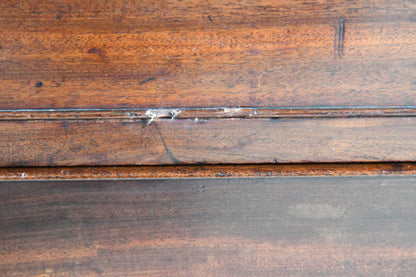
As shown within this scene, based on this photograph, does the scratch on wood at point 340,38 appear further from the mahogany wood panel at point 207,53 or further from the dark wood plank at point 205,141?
the dark wood plank at point 205,141

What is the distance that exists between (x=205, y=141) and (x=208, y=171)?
8cm

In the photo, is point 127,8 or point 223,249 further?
point 223,249

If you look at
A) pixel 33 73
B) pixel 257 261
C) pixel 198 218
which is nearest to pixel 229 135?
pixel 198 218

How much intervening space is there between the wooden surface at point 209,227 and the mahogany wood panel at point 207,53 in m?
0.24

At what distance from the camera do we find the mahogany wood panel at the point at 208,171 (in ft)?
2.21

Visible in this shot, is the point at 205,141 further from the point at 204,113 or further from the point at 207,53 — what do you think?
the point at 207,53

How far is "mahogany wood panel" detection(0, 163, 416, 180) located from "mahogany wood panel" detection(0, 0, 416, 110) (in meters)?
0.17

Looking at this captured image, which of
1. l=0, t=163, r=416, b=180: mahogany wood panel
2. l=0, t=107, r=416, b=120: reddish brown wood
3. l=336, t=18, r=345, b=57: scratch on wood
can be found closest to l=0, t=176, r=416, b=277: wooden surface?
l=0, t=163, r=416, b=180: mahogany wood panel

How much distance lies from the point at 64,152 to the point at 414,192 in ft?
3.23

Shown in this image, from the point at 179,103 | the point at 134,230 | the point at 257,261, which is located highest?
the point at 179,103

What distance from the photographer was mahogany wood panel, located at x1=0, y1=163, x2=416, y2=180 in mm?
674

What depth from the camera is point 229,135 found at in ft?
2.23

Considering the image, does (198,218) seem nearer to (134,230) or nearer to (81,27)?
(134,230)

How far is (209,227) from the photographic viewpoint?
74 cm
